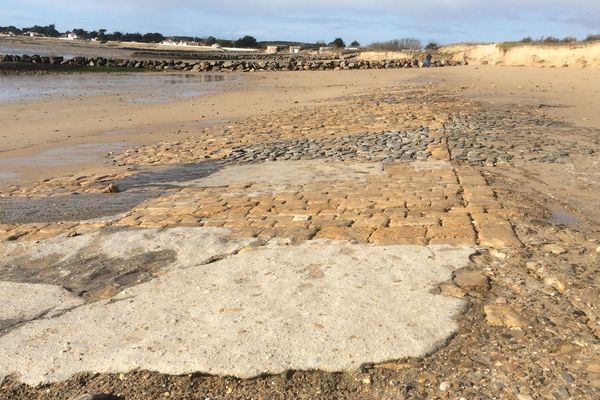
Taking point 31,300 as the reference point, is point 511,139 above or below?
above

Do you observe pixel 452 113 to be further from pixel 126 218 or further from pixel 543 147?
pixel 126 218

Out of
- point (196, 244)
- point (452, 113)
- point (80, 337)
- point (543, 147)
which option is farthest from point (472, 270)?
point (452, 113)

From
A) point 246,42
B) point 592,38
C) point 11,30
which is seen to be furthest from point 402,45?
point 11,30

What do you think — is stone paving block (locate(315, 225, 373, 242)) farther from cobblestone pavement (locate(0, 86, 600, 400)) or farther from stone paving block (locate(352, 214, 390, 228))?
stone paving block (locate(352, 214, 390, 228))

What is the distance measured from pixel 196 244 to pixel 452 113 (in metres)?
9.16

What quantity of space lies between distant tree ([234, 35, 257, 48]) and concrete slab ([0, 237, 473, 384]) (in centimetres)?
13240

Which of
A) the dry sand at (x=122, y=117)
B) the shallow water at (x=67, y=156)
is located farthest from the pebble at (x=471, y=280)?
the shallow water at (x=67, y=156)

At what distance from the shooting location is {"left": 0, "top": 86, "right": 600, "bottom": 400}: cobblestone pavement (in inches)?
120

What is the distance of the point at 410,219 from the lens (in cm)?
549

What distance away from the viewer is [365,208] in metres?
Result: 5.99

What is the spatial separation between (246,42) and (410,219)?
13257 cm

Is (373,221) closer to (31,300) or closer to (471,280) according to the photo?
(471,280)

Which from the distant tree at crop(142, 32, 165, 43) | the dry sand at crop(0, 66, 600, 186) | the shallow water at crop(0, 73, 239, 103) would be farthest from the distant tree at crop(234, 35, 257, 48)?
the dry sand at crop(0, 66, 600, 186)

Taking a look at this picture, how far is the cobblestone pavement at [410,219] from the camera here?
3041mm
